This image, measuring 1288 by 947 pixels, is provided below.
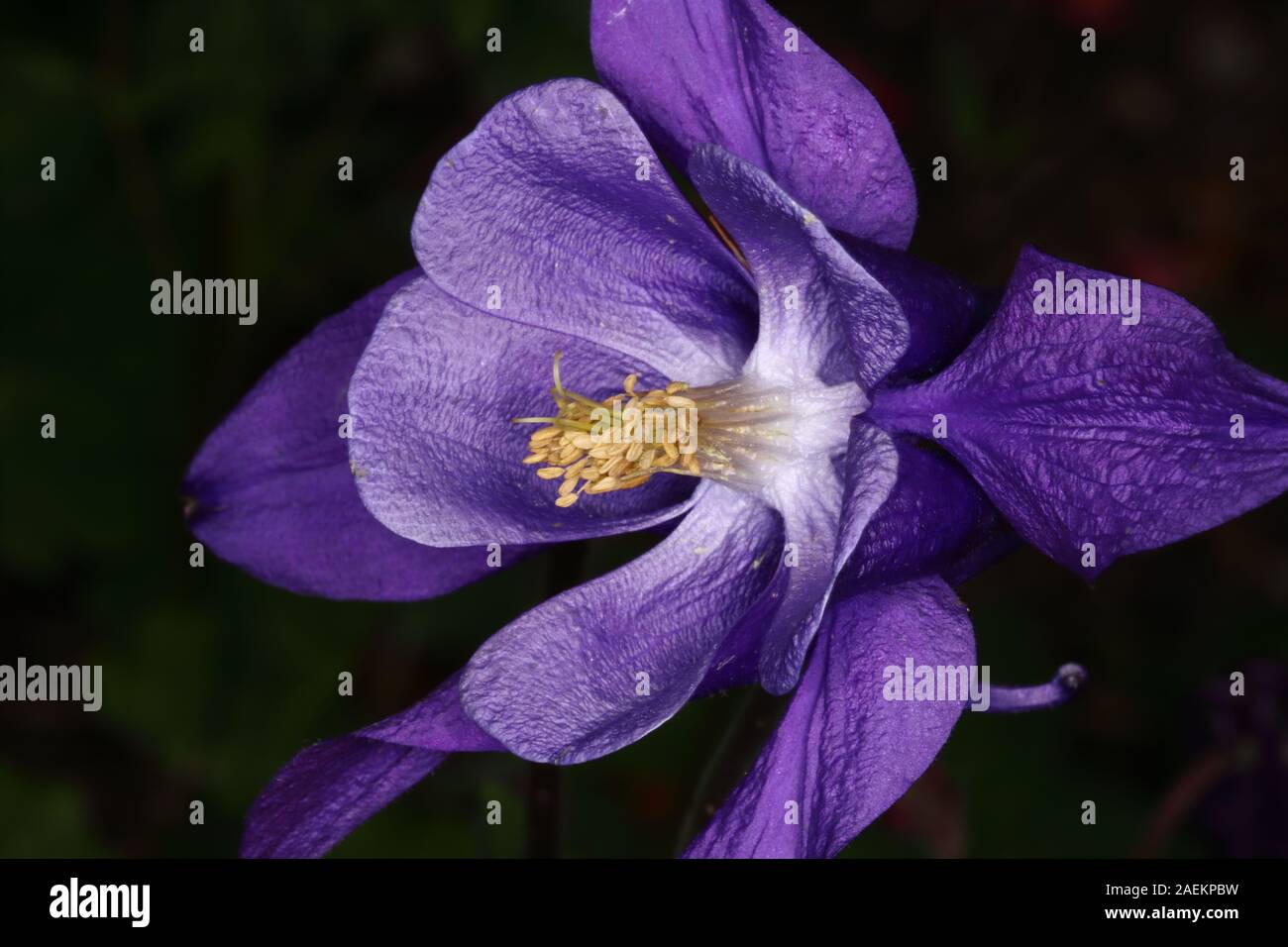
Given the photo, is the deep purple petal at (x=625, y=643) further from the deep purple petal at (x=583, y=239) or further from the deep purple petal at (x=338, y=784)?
the deep purple petal at (x=583, y=239)

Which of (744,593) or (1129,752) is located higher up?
(744,593)

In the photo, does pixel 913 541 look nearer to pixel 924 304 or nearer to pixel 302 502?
pixel 924 304

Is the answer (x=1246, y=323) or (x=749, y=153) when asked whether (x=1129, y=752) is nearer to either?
(x=1246, y=323)

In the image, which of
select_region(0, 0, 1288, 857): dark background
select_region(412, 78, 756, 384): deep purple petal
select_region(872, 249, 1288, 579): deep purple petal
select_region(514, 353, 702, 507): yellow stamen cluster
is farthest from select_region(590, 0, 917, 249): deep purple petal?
select_region(0, 0, 1288, 857): dark background

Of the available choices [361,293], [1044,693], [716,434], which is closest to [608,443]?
[716,434]

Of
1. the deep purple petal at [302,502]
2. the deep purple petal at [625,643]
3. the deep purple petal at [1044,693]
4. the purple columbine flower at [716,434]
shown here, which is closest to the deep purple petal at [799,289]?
the purple columbine flower at [716,434]

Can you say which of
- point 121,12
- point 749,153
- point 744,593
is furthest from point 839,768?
point 121,12
